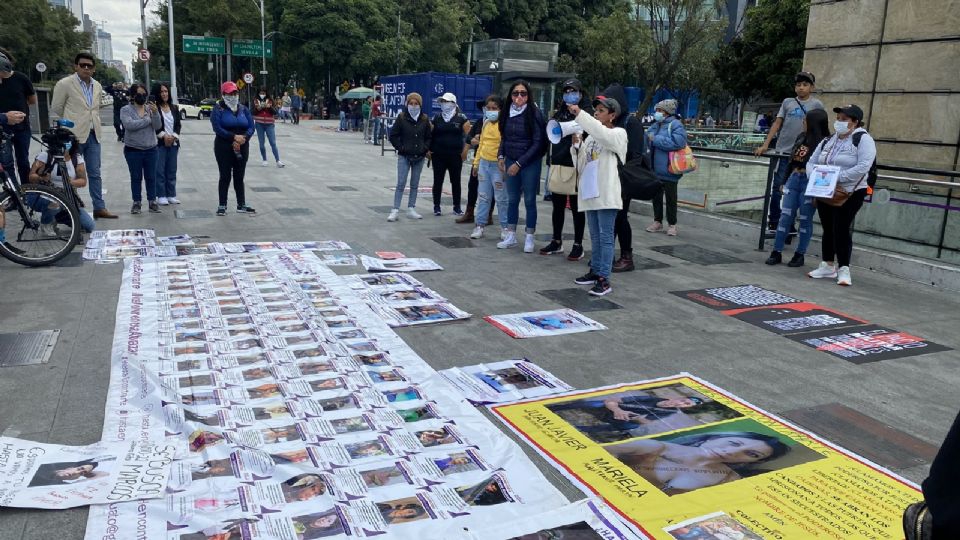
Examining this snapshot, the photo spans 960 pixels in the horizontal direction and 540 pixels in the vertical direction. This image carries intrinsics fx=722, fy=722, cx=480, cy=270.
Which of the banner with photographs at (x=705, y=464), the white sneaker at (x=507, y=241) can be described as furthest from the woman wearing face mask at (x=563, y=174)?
the banner with photographs at (x=705, y=464)

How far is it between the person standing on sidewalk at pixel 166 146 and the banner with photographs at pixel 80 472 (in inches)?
281

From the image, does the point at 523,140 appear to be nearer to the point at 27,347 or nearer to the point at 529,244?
the point at 529,244

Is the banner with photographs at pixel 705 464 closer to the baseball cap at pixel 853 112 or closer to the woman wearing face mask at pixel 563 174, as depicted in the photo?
the woman wearing face mask at pixel 563 174

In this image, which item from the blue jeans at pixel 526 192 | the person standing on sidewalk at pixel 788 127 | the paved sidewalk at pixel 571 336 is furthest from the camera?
the person standing on sidewalk at pixel 788 127

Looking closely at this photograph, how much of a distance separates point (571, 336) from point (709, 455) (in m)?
1.84

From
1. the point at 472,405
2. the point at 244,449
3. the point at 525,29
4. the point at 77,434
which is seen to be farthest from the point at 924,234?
the point at 525,29

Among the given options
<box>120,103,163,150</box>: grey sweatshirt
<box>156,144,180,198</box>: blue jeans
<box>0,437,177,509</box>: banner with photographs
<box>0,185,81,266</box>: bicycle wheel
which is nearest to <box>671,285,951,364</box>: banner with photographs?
<box>0,437,177,509</box>: banner with photographs

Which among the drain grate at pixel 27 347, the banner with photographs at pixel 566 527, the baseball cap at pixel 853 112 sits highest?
the baseball cap at pixel 853 112

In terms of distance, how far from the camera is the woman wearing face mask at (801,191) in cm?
746

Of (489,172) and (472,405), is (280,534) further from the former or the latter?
(489,172)

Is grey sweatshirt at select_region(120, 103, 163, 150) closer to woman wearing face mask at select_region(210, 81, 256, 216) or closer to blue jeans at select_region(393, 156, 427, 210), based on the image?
woman wearing face mask at select_region(210, 81, 256, 216)

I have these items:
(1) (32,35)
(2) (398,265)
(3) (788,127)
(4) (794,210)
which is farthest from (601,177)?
(1) (32,35)

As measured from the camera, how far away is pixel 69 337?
466 cm

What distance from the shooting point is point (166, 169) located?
10.1 m
